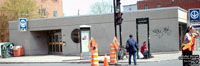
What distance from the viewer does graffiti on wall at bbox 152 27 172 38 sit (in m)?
19.9

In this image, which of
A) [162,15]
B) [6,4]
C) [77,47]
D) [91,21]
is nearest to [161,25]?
[162,15]

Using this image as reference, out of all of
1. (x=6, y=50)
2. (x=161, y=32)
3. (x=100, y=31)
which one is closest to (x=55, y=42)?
(x=6, y=50)

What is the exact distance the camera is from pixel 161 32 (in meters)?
20.1

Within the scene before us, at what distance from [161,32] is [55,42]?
1167 centimetres

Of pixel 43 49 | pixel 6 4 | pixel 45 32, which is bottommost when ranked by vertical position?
pixel 43 49

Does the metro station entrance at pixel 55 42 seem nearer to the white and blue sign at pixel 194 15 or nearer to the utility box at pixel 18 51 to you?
the utility box at pixel 18 51

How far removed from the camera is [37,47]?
90.1ft

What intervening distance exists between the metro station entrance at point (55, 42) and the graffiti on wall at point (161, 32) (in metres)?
10.3

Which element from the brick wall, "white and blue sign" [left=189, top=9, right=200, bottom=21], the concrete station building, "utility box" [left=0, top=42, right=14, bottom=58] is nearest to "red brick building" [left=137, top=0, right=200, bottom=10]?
the brick wall

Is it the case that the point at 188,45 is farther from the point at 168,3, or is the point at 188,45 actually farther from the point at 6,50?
the point at 168,3

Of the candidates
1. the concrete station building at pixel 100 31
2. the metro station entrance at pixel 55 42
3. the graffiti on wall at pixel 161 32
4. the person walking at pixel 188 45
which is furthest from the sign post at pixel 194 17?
the metro station entrance at pixel 55 42

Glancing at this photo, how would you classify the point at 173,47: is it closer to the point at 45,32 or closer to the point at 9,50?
the point at 45,32

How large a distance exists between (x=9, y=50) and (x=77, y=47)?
283 inches

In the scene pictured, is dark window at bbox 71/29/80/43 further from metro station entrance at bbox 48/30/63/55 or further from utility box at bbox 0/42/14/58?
utility box at bbox 0/42/14/58
